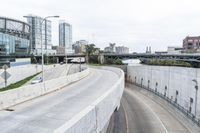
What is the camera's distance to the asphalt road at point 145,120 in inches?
974

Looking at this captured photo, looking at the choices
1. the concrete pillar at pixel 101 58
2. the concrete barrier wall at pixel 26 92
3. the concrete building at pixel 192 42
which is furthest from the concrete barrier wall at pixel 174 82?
the concrete building at pixel 192 42

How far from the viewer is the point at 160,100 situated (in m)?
40.2

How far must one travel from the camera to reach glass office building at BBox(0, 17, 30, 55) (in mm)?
101406

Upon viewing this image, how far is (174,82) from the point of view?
123 feet

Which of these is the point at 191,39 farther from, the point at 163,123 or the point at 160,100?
the point at 163,123

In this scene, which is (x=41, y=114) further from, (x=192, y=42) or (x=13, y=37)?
(x=192, y=42)

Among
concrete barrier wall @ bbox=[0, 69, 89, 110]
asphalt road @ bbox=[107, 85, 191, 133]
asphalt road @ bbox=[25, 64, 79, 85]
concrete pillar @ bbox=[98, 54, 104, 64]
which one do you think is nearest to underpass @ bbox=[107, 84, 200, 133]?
asphalt road @ bbox=[107, 85, 191, 133]

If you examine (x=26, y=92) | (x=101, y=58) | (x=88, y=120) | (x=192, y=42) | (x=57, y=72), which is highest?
(x=192, y=42)

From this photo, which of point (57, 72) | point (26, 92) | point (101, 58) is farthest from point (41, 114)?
point (101, 58)

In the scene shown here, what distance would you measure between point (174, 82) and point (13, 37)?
96.1m

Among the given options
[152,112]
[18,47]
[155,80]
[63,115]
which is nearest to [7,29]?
[18,47]

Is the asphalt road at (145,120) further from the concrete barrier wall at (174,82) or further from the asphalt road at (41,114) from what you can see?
the asphalt road at (41,114)

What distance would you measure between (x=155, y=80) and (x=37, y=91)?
32622mm

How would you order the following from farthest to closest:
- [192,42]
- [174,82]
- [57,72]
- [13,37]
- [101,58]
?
[192,42]
[13,37]
[101,58]
[57,72]
[174,82]
